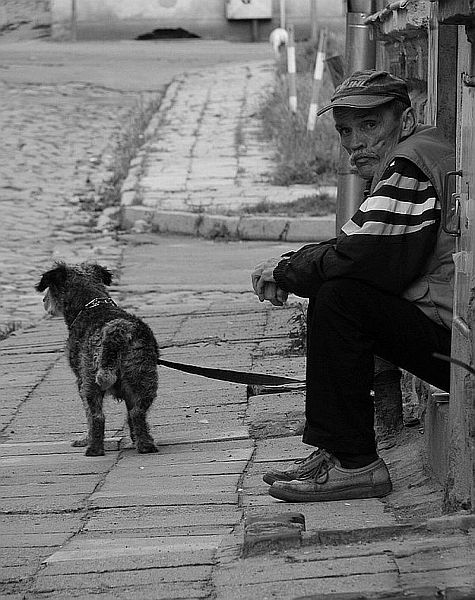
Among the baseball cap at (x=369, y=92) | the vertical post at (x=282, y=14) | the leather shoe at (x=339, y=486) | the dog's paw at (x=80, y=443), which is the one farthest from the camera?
the vertical post at (x=282, y=14)

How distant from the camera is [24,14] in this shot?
33.1 m

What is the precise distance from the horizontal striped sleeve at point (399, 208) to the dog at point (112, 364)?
170 centimetres

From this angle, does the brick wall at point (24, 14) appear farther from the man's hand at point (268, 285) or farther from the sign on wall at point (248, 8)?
the man's hand at point (268, 285)

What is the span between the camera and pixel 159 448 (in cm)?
600

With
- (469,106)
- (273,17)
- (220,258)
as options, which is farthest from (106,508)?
(273,17)

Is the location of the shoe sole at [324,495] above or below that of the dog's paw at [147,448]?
above

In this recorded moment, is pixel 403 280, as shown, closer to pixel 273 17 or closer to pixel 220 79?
pixel 220 79

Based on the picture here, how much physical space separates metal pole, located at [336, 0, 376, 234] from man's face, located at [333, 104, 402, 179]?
184 cm

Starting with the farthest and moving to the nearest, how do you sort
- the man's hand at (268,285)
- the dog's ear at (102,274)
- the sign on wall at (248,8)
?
the sign on wall at (248,8) < the dog's ear at (102,274) < the man's hand at (268,285)

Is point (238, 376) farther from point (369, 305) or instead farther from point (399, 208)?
point (399, 208)

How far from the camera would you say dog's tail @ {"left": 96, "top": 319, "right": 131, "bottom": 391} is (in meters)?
5.85

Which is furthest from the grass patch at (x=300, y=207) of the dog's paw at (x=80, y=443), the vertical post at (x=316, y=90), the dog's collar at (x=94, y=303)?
the dog's paw at (x=80, y=443)

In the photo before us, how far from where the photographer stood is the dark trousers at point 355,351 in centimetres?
444

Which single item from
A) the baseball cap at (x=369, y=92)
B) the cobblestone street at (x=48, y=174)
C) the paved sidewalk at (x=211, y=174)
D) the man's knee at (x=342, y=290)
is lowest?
the cobblestone street at (x=48, y=174)
